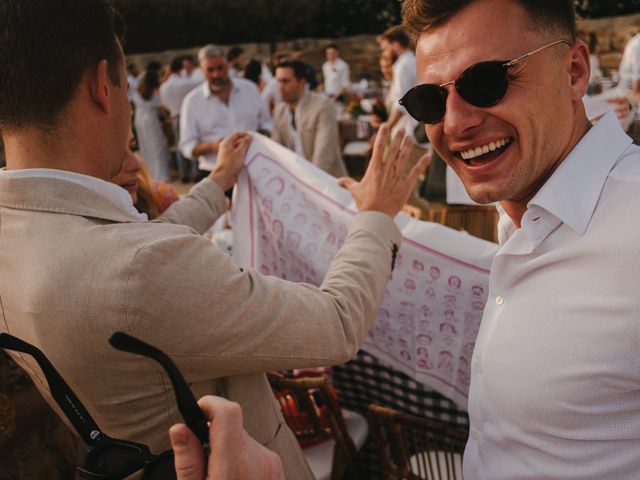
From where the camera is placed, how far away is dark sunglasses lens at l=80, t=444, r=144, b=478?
30.6 inches

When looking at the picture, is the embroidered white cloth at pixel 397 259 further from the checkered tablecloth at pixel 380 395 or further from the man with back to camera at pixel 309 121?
the man with back to camera at pixel 309 121

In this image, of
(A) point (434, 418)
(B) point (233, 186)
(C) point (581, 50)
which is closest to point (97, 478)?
(C) point (581, 50)

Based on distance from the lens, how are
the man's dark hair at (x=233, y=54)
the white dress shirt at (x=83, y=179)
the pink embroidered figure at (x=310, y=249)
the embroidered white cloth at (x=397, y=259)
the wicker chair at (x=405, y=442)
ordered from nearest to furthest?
the white dress shirt at (x=83, y=179)
the wicker chair at (x=405, y=442)
the embroidered white cloth at (x=397, y=259)
the pink embroidered figure at (x=310, y=249)
the man's dark hair at (x=233, y=54)

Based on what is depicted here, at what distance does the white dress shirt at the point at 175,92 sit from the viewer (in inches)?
362

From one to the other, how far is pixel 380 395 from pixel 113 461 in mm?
1466

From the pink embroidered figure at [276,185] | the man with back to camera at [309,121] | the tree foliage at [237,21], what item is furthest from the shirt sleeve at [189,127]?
the tree foliage at [237,21]

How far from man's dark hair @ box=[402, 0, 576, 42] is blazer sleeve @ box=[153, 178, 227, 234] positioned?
104 cm

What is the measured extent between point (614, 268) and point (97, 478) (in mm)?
894

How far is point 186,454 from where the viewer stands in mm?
598

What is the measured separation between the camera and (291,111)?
212 inches

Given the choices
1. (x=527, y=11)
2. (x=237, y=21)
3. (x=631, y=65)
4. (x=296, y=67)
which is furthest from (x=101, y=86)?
(x=237, y=21)

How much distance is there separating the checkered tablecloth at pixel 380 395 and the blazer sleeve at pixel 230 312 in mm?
756

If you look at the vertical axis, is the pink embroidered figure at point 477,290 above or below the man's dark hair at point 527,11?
below

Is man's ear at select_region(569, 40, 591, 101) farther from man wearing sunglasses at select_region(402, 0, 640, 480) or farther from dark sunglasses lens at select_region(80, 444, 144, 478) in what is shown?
dark sunglasses lens at select_region(80, 444, 144, 478)
